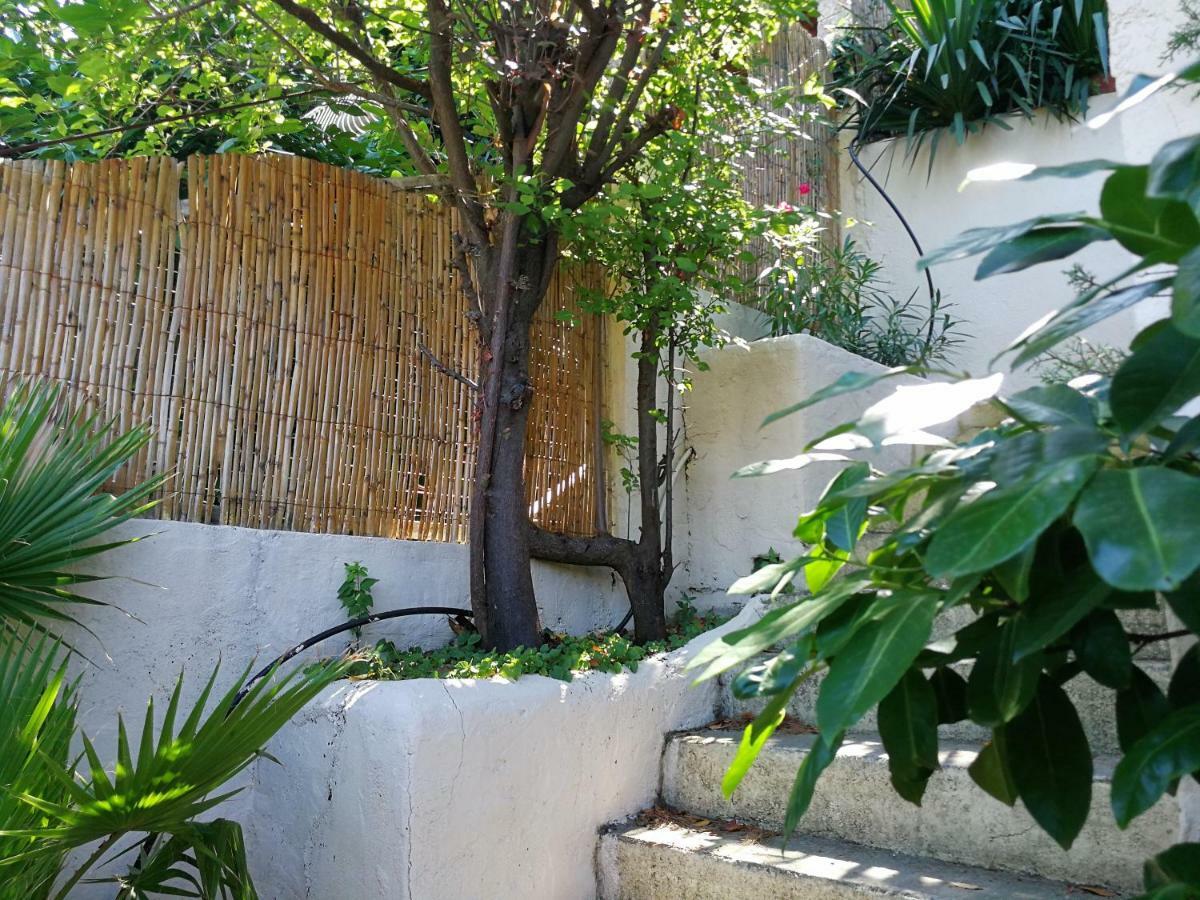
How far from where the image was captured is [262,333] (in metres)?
3.05

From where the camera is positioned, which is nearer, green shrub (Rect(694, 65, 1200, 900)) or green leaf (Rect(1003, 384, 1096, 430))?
green shrub (Rect(694, 65, 1200, 900))

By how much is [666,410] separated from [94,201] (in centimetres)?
222

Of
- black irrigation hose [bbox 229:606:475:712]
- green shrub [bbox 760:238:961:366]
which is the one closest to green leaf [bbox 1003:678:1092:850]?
black irrigation hose [bbox 229:606:475:712]

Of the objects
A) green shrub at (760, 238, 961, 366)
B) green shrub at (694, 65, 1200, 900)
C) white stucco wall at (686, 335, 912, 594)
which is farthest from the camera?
green shrub at (760, 238, 961, 366)

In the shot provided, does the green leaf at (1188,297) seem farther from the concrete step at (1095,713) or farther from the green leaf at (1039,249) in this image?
the concrete step at (1095,713)

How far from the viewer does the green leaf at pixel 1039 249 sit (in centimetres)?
104

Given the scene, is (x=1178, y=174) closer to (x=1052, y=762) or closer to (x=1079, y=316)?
(x=1079, y=316)

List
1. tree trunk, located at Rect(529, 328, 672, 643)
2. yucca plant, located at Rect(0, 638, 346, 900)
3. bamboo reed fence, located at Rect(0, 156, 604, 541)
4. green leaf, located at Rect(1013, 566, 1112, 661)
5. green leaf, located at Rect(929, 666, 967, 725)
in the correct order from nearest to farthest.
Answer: green leaf, located at Rect(1013, 566, 1112, 661) → green leaf, located at Rect(929, 666, 967, 725) → yucca plant, located at Rect(0, 638, 346, 900) → bamboo reed fence, located at Rect(0, 156, 604, 541) → tree trunk, located at Rect(529, 328, 672, 643)

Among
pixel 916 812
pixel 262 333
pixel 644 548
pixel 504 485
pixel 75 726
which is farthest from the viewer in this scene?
pixel 644 548

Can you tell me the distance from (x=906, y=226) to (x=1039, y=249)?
4.55 m

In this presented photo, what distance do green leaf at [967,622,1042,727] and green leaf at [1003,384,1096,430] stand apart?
0.22m

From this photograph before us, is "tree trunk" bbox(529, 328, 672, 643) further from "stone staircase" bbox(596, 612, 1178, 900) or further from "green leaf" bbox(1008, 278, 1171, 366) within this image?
"green leaf" bbox(1008, 278, 1171, 366)

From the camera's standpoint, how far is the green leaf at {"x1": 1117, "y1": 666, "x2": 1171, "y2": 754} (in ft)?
3.83

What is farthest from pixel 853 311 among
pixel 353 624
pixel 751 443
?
pixel 353 624
